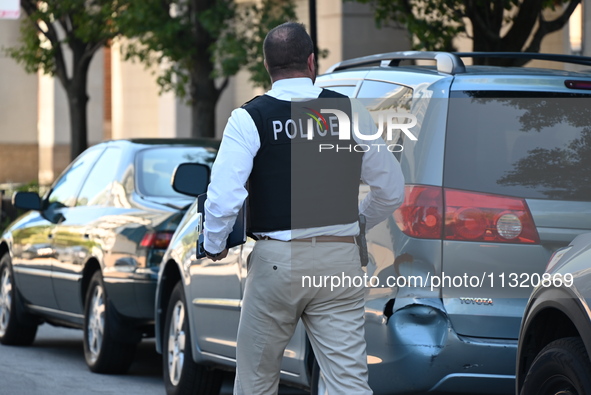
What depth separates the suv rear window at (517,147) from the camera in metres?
5.42

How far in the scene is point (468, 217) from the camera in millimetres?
5418

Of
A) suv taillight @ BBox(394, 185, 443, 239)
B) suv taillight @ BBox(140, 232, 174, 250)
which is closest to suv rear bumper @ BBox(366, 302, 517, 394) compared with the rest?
suv taillight @ BBox(394, 185, 443, 239)

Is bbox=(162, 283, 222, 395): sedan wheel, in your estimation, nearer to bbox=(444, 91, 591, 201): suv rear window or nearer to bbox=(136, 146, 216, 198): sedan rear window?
bbox=(136, 146, 216, 198): sedan rear window

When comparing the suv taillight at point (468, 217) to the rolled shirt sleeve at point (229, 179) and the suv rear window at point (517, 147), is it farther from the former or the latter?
the rolled shirt sleeve at point (229, 179)

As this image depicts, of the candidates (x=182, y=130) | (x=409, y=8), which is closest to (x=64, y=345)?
(x=409, y=8)

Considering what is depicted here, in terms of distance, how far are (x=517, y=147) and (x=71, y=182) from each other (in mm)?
5733

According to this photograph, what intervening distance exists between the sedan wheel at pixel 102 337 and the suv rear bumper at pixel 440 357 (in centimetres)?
398

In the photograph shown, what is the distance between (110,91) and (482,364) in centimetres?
4593

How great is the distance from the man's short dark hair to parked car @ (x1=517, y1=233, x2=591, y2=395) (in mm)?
1236

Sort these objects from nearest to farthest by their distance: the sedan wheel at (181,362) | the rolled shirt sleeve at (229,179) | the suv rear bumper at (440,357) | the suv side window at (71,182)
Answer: the rolled shirt sleeve at (229,179)
the suv rear bumper at (440,357)
the sedan wheel at (181,362)
the suv side window at (71,182)

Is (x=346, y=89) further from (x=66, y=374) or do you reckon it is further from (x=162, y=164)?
(x=66, y=374)

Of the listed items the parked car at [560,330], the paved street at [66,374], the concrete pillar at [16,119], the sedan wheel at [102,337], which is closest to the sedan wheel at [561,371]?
the parked car at [560,330]

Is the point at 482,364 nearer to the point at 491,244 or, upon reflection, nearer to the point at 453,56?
the point at 491,244

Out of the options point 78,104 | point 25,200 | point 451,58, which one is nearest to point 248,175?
point 451,58
